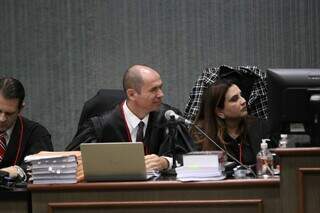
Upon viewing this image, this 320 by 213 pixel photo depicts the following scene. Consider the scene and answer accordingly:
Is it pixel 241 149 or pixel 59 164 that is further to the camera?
pixel 241 149

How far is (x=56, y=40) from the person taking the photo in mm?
5402

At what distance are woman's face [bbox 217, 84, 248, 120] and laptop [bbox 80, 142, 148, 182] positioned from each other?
1.28 m

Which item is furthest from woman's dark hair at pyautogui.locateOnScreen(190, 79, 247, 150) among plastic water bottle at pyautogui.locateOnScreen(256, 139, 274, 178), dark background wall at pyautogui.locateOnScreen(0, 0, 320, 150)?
dark background wall at pyautogui.locateOnScreen(0, 0, 320, 150)

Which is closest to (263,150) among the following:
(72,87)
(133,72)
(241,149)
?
(241,149)

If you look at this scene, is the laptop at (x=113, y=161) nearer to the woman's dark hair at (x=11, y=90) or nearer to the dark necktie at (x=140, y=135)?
the dark necktie at (x=140, y=135)

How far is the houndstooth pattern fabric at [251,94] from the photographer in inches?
186

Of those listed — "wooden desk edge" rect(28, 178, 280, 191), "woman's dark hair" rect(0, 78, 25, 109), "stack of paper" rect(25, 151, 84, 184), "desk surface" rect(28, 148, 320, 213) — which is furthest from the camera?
"woman's dark hair" rect(0, 78, 25, 109)

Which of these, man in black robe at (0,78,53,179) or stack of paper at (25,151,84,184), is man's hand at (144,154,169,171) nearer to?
stack of paper at (25,151,84,184)

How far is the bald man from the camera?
3.86 meters

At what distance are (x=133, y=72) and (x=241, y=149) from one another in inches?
31.7

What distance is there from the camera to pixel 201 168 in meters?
2.83

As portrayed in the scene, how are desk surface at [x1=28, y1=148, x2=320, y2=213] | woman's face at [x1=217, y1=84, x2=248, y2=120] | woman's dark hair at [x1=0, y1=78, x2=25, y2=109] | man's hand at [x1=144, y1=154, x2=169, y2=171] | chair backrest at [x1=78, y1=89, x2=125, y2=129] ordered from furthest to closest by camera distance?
1. chair backrest at [x1=78, y1=89, x2=125, y2=129]
2. woman's face at [x1=217, y1=84, x2=248, y2=120]
3. woman's dark hair at [x1=0, y1=78, x2=25, y2=109]
4. man's hand at [x1=144, y1=154, x2=169, y2=171]
5. desk surface at [x1=28, y1=148, x2=320, y2=213]

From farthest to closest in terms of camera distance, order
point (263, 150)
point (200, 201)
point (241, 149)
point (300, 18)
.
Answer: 1. point (300, 18)
2. point (241, 149)
3. point (263, 150)
4. point (200, 201)

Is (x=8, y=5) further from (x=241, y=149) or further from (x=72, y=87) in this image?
(x=241, y=149)
